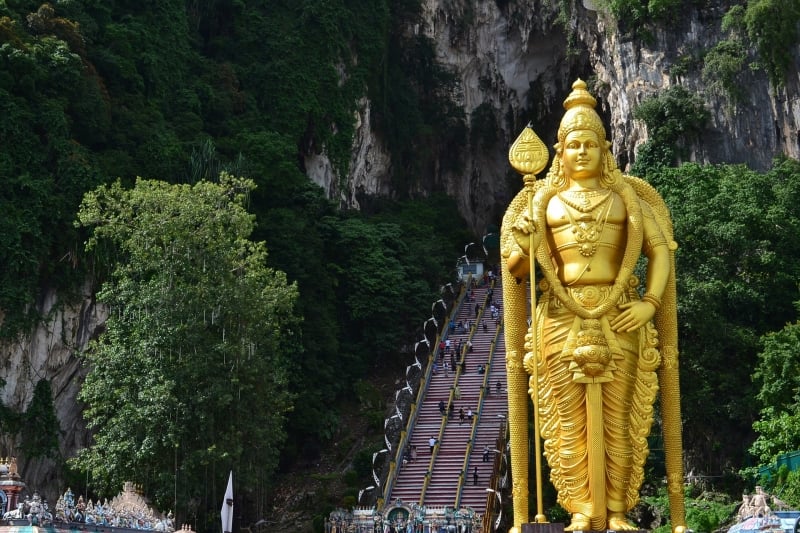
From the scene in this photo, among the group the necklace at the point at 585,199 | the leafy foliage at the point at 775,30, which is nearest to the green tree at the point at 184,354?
the necklace at the point at 585,199

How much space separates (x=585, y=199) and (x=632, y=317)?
124cm

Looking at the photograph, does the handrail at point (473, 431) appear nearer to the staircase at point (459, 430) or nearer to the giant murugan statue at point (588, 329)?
the staircase at point (459, 430)

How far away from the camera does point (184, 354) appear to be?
19.3 metres

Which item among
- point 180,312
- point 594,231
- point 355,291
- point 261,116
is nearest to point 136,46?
point 261,116

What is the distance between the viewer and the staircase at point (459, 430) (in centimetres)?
2100

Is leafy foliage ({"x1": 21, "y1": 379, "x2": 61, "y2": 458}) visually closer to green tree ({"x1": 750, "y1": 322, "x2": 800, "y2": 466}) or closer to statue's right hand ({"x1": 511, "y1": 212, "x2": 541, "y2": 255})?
green tree ({"x1": 750, "y1": 322, "x2": 800, "y2": 466})

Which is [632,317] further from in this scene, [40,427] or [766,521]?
[40,427]

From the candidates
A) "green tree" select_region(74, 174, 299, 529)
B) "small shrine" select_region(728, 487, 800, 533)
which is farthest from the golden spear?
"green tree" select_region(74, 174, 299, 529)

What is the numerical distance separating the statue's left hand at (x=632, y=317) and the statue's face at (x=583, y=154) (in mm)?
1375

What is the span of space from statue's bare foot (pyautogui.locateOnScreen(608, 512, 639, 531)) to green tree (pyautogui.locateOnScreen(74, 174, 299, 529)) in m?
7.85

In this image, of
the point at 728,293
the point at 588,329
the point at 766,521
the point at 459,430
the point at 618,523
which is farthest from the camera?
the point at 459,430

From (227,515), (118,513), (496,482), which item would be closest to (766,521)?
(227,515)

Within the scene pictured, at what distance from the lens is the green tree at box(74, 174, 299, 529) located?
18.8 meters

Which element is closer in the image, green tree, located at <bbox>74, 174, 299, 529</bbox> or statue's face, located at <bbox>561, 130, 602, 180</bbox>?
statue's face, located at <bbox>561, 130, 602, 180</bbox>
